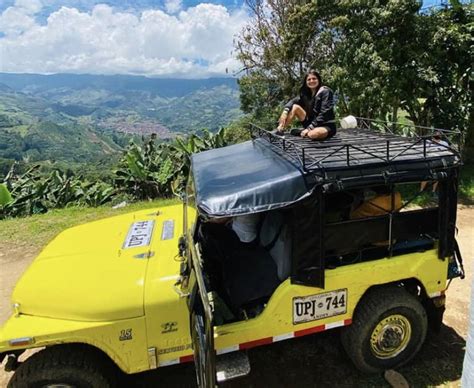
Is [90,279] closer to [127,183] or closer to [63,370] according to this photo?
[63,370]

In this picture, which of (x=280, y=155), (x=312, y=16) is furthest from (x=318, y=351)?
(x=312, y=16)

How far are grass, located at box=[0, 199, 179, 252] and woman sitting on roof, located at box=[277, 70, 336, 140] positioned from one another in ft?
18.7

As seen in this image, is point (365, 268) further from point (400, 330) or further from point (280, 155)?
point (280, 155)

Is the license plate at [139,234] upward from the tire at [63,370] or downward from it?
upward

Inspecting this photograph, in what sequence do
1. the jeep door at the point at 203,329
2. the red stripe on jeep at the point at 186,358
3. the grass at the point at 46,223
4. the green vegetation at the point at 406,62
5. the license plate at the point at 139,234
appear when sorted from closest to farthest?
the jeep door at the point at 203,329 < the red stripe on jeep at the point at 186,358 < the license plate at the point at 139,234 < the grass at the point at 46,223 < the green vegetation at the point at 406,62

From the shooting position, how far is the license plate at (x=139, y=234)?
3.57 m

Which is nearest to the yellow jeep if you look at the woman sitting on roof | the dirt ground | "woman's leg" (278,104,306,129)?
the dirt ground

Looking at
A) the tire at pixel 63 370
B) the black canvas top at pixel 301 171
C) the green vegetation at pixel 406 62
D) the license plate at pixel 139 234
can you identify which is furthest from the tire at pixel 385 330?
the green vegetation at pixel 406 62

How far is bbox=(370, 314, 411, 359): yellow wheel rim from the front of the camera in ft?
11.5

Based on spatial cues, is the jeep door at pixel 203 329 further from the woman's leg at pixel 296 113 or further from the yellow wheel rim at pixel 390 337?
the woman's leg at pixel 296 113

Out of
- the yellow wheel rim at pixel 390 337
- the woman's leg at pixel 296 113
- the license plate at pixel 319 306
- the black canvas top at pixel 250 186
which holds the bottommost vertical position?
the yellow wheel rim at pixel 390 337

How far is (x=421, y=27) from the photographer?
9617 millimetres

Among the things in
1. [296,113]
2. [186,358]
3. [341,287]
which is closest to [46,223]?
[296,113]

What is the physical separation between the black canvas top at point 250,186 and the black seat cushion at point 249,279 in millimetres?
769
